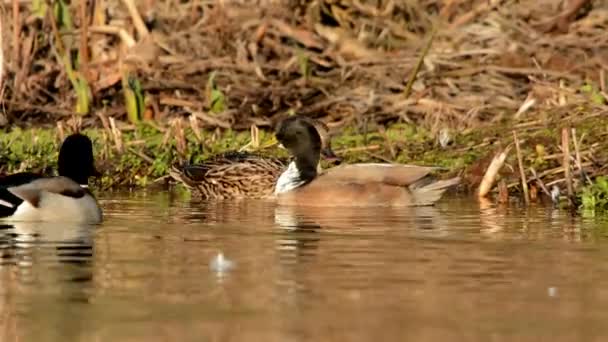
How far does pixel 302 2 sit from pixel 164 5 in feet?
5.28

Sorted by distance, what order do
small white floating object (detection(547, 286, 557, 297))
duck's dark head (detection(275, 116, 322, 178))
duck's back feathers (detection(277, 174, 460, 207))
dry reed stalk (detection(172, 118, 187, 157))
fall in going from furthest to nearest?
dry reed stalk (detection(172, 118, 187, 157))
duck's dark head (detection(275, 116, 322, 178))
duck's back feathers (detection(277, 174, 460, 207))
small white floating object (detection(547, 286, 557, 297))

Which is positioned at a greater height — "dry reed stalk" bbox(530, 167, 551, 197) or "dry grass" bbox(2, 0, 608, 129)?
"dry grass" bbox(2, 0, 608, 129)

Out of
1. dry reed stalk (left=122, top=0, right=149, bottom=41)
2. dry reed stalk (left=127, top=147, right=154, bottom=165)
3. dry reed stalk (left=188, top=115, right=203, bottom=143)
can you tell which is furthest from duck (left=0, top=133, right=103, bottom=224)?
dry reed stalk (left=122, top=0, right=149, bottom=41)

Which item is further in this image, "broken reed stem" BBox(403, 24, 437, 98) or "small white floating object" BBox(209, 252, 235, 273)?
"broken reed stem" BBox(403, 24, 437, 98)

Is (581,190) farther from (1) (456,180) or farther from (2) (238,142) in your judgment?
(2) (238,142)

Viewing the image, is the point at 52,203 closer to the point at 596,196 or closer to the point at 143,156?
the point at 596,196

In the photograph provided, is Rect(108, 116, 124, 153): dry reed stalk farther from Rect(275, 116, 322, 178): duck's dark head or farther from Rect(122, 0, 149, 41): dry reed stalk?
Rect(122, 0, 149, 41): dry reed stalk

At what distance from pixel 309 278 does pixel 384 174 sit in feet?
18.9

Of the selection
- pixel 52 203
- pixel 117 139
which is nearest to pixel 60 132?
pixel 117 139

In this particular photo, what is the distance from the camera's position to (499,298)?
8469 mm

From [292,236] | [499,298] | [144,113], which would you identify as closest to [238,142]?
[144,113]

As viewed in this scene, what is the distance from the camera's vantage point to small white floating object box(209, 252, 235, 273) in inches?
380

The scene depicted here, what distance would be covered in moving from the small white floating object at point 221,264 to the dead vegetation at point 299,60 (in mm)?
7656

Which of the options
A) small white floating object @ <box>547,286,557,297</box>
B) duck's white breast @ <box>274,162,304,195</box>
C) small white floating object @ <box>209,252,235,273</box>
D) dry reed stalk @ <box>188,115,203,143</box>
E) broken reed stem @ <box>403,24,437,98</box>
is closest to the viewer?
small white floating object @ <box>547,286,557,297</box>
